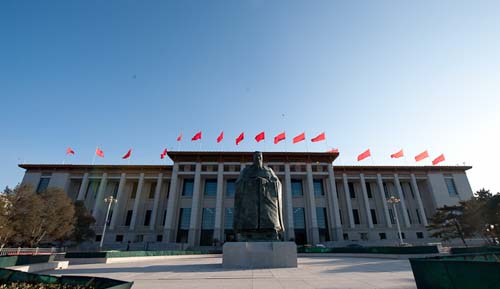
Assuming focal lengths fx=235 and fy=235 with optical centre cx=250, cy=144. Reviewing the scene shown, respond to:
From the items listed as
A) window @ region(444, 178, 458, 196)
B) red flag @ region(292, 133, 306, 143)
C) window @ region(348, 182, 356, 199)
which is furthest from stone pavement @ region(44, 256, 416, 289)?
window @ region(444, 178, 458, 196)

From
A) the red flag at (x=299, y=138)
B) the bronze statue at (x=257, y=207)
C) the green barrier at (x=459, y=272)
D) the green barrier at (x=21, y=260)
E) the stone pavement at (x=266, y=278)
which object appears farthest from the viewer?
the red flag at (x=299, y=138)

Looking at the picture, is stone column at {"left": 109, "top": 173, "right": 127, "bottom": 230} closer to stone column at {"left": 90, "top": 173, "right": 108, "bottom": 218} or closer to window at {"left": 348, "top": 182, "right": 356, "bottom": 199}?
stone column at {"left": 90, "top": 173, "right": 108, "bottom": 218}

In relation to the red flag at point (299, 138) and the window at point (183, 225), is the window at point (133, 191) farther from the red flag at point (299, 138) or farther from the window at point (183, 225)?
the red flag at point (299, 138)

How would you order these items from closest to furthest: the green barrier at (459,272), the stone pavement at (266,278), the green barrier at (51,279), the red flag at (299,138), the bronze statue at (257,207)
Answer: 1. the green barrier at (459,272)
2. the green barrier at (51,279)
3. the stone pavement at (266,278)
4. the bronze statue at (257,207)
5. the red flag at (299,138)

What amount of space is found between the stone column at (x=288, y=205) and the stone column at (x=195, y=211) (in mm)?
14056

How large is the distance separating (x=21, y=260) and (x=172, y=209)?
29103mm

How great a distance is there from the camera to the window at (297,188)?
4103 centimetres

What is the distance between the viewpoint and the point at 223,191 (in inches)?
1618

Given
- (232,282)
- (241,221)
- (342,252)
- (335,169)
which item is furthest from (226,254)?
(335,169)

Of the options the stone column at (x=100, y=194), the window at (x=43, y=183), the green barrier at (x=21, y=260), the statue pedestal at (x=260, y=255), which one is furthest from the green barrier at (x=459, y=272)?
the window at (x=43, y=183)

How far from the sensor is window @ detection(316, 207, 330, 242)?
37.7 m

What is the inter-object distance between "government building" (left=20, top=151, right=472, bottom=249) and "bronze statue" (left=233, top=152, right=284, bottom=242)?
2718 cm

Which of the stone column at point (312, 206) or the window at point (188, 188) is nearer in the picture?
the stone column at point (312, 206)

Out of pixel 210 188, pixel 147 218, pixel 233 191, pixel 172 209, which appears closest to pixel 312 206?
pixel 233 191
